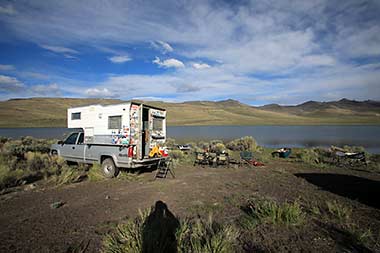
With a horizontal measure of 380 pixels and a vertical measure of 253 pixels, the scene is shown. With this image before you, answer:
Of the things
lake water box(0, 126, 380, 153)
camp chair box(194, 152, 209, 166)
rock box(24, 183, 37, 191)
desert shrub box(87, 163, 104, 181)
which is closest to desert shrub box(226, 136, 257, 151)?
lake water box(0, 126, 380, 153)

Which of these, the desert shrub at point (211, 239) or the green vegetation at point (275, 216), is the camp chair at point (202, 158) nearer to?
the green vegetation at point (275, 216)

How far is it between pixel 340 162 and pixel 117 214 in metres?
12.3

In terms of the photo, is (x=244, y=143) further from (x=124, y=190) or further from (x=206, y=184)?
(x=124, y=190)

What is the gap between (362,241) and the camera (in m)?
3.36

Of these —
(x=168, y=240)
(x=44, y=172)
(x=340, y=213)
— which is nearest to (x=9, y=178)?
(x=44, y=172)

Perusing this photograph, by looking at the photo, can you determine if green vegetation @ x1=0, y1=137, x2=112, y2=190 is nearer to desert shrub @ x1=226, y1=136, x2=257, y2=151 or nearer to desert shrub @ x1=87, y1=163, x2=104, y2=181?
desert shrub @ x1=87, y1=163, x2=104, y2=181

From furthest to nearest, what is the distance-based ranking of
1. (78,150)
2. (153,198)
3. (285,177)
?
(78,150) < (285,177) < (153,198)

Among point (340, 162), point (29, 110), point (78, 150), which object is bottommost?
point (340, 162)

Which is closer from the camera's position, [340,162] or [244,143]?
[340,162]

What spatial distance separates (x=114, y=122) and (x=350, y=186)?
8178 mm

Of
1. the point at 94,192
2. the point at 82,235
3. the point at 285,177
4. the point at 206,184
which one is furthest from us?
the point at 285,177

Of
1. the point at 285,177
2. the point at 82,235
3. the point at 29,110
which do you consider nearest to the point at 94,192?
the point at 82,235

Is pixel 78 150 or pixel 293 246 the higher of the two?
pixel 78 150

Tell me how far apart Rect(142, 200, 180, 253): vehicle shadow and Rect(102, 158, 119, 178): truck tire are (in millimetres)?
4151
